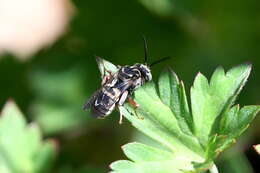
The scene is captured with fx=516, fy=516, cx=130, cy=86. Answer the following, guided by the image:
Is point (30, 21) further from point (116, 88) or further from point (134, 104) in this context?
point (134, 104)

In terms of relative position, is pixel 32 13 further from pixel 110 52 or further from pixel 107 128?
pixel 107 128

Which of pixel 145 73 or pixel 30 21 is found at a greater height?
pixel 30 21

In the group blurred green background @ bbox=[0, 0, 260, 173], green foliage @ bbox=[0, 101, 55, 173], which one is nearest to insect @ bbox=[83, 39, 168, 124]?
green foliage @ bbox=[0, 101, 55, 173]

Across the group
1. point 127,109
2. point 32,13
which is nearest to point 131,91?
point 127,109

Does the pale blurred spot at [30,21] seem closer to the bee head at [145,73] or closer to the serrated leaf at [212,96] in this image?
the bee head at [145,73]

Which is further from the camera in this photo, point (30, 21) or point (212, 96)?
point (30, 21)

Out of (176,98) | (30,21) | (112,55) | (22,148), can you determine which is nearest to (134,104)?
(176,98)

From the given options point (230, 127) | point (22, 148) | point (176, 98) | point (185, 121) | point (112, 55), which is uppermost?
point (112, 55)
